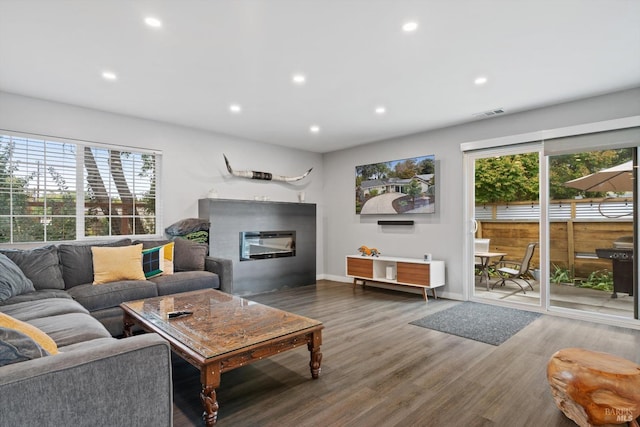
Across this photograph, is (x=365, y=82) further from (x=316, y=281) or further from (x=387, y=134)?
(x=316, y=281)

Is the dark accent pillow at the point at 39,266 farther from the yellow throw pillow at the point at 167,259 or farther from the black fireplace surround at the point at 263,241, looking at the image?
the black fireplace surround at the point at 263,241

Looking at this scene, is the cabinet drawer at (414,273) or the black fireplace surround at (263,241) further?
the black fireplace surround at (263,241)

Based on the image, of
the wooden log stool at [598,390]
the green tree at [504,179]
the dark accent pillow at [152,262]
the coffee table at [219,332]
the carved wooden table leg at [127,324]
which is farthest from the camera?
the green tree at [504,179]

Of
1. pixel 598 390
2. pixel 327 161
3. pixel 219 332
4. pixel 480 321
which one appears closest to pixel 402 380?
pixel 598 390

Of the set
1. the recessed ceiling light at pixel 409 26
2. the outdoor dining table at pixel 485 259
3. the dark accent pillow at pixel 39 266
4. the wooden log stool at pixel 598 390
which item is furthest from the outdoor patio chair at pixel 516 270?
the dark accent pillow at pixel 39 266

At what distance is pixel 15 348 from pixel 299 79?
3.07m

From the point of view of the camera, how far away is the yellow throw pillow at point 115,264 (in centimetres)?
357

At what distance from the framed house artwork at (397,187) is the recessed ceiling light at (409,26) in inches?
119

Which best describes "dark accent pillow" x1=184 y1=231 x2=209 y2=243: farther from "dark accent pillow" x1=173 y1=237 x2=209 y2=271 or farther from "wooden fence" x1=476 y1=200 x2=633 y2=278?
"wooden fence" x1=476 y1=200 x2=633 y2=278

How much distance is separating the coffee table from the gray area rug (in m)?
1.87

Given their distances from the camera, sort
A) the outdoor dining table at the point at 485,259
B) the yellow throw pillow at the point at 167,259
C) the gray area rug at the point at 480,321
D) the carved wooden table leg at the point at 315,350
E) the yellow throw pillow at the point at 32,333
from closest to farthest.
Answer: the yellow throw pillow at the point at 32,333 < the carved wooden table leg at the point at 315,350 < the gray area rug at the point at 480,321 < the yellow throw pillow at the point at 167,259 < the outdoor dining table at the point at 485,259

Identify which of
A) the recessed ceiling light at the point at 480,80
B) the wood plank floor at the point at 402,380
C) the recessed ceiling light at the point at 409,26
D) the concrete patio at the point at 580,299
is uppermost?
the recessed ceiling light at the point at 409,26

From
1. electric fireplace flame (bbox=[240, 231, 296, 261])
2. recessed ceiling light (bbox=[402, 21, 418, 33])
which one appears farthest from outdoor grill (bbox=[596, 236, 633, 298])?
electric fireplace flame (bbox=[240, 231, 296, 261])

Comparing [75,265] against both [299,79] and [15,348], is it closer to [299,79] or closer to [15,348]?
[15,348]
